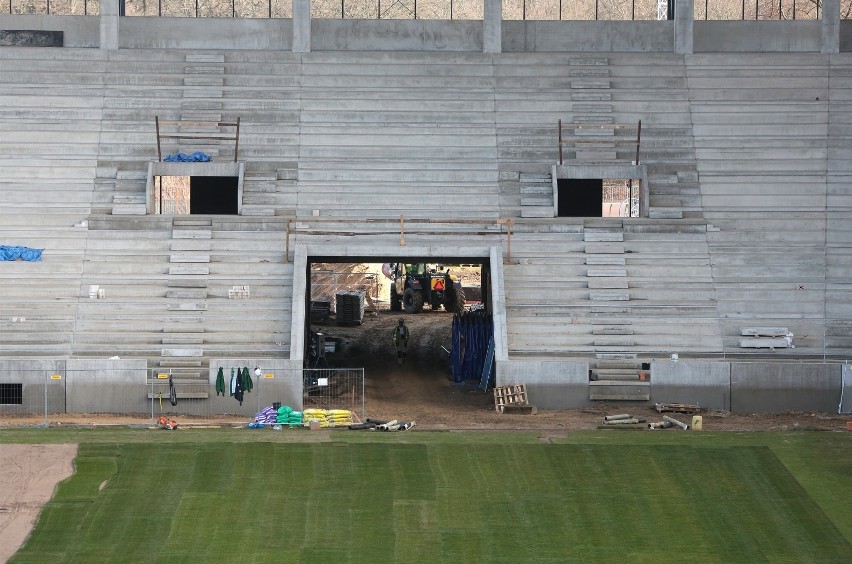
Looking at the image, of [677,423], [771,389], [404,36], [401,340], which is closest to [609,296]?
[771,389]

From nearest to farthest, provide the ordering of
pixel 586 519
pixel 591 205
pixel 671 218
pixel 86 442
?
pixel 586 519 → pixel 86 442 → pixel 671 218 → pixel 591 205

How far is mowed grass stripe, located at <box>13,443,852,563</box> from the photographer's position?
2836 centimetres

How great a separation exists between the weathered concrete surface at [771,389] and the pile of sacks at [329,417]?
11050mm

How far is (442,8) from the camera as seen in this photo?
208 feet

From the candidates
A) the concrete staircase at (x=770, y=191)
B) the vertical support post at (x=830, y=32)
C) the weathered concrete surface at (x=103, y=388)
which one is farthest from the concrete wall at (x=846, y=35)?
the weathered concrete surface at (x=103, y=388)

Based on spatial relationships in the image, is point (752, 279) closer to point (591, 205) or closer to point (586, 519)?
point (591, 205)

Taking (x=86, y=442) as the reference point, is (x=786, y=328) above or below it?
above

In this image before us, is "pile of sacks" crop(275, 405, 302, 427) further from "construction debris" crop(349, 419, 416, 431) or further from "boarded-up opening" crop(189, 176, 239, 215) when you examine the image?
"boarded-up opening" crop(189, 176, 239, 215)

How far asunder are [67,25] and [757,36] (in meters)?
26.3

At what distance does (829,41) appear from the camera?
5366 cm

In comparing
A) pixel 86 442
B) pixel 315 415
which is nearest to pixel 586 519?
pixel 315 415

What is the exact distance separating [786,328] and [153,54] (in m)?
25.0

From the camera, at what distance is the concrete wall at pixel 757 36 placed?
2141 inches

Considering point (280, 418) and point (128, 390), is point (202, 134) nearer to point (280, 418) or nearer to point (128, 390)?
point (128, 390)
